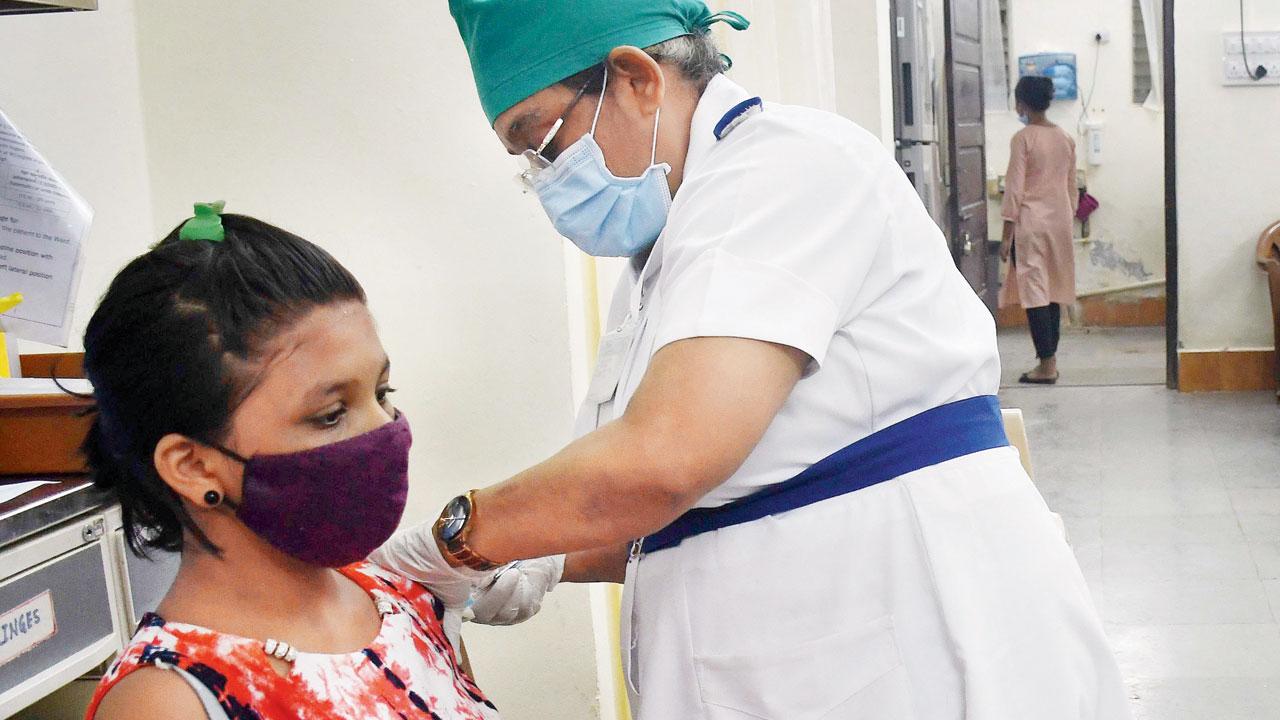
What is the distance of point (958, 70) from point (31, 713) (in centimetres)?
520

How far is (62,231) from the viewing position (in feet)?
5.28

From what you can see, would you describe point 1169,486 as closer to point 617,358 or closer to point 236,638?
point 617,358

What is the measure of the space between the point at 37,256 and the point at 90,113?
427 mm

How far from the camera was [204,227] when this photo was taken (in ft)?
3.42

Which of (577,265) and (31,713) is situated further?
(577,265)

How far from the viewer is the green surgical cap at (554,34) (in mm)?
1183

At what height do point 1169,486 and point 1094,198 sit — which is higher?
point 1094,198

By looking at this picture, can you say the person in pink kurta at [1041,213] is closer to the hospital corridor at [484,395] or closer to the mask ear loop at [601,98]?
the hospital corridor at [484,395]

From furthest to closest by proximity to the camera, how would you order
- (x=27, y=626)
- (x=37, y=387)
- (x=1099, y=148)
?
(x=1099, y=148)
(x=37, y=387)
(x=27, y=626)

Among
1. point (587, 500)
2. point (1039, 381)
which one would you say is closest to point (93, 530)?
point (587, 500)

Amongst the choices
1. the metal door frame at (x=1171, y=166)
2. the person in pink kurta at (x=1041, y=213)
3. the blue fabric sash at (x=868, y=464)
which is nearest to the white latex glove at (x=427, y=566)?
the blue fabric sash at (x=868, y=464)

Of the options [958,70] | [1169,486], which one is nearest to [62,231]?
[1169,486]

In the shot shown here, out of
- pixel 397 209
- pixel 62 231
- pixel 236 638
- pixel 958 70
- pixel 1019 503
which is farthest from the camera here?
pixel 958 70

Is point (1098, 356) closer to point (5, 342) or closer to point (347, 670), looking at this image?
point (5, 342)
